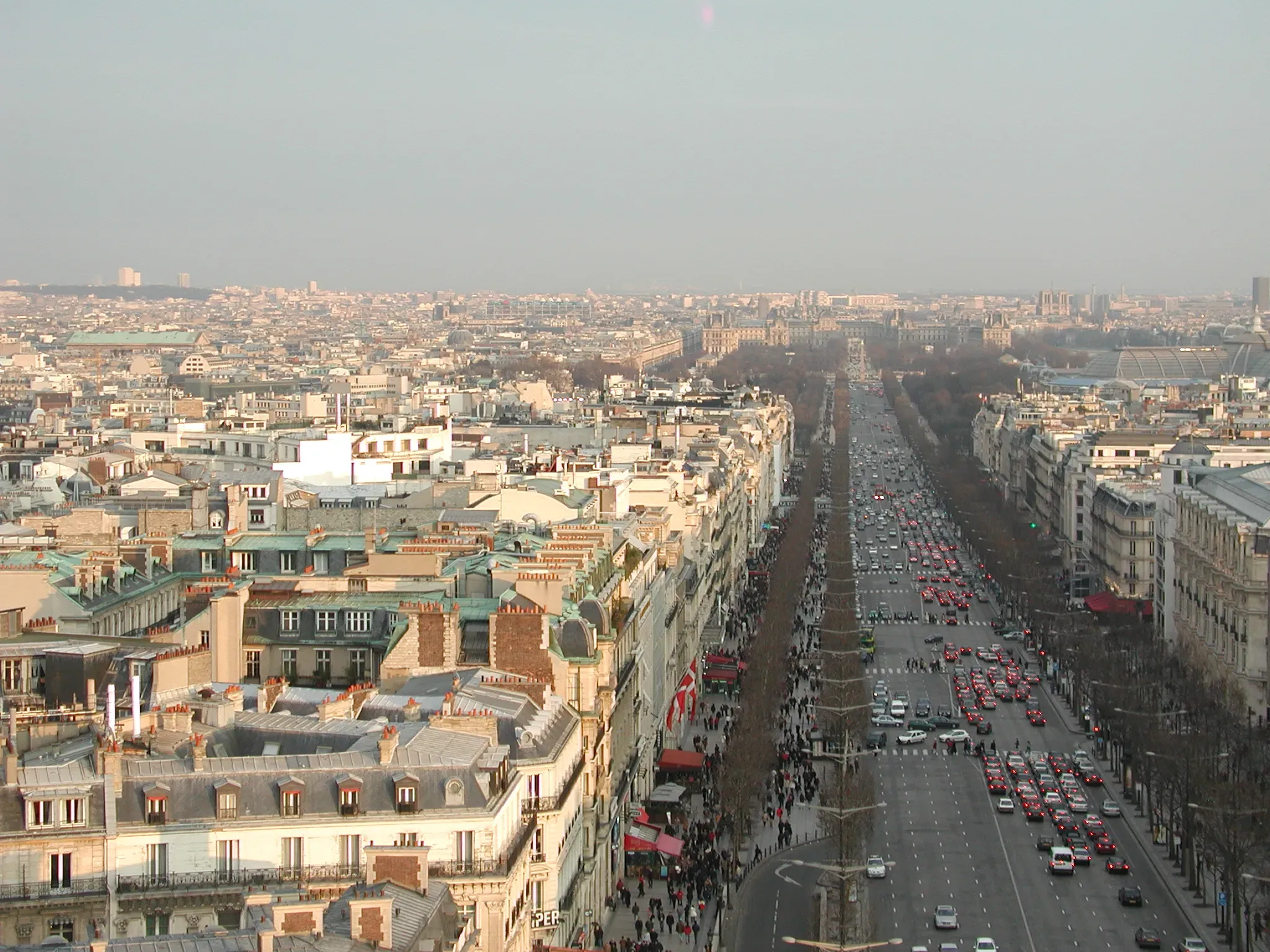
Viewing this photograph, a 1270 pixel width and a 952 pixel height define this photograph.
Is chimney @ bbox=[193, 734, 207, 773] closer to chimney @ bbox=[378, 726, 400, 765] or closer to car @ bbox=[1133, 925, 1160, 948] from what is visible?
chimney @ bbox=[378, 726, 400, 765]

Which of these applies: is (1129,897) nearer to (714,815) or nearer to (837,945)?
(837,945)

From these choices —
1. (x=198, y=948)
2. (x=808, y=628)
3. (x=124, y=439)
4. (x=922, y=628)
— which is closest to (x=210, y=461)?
(x=124, y=439)

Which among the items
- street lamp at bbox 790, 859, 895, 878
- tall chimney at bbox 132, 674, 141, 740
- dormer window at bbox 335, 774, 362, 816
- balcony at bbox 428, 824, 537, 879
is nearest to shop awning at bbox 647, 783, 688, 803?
street lamp at bbox 790, 859, 895, 878

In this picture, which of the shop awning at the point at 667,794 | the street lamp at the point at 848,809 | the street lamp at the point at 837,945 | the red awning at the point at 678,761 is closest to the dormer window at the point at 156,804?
the street lamp at the point at 837,945

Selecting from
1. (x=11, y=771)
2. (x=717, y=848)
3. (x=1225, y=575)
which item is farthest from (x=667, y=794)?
(x=11, y=771)

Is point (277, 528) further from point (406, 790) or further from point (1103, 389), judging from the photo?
point (1103, 389)

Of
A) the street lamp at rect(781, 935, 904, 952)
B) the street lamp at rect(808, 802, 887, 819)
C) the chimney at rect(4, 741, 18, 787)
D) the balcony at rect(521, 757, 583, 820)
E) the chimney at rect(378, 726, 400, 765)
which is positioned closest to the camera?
the chimney at rect(4, 741, 18, 787)

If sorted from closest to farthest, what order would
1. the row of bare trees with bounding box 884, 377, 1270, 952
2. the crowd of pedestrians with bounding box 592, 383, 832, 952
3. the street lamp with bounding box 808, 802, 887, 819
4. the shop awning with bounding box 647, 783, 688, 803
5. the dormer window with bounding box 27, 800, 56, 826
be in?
the dormer window with bounding box 27, 800, 56, 826, the crowd of pedestrians with bounding box 592, 383, 832, 952, the row of bare trees with bounding box 884, 377, 1270, 952, the street lamp with bounding box 808, 802, 887, 819, the shop awning with bounding box 647, 783, 688, 803
